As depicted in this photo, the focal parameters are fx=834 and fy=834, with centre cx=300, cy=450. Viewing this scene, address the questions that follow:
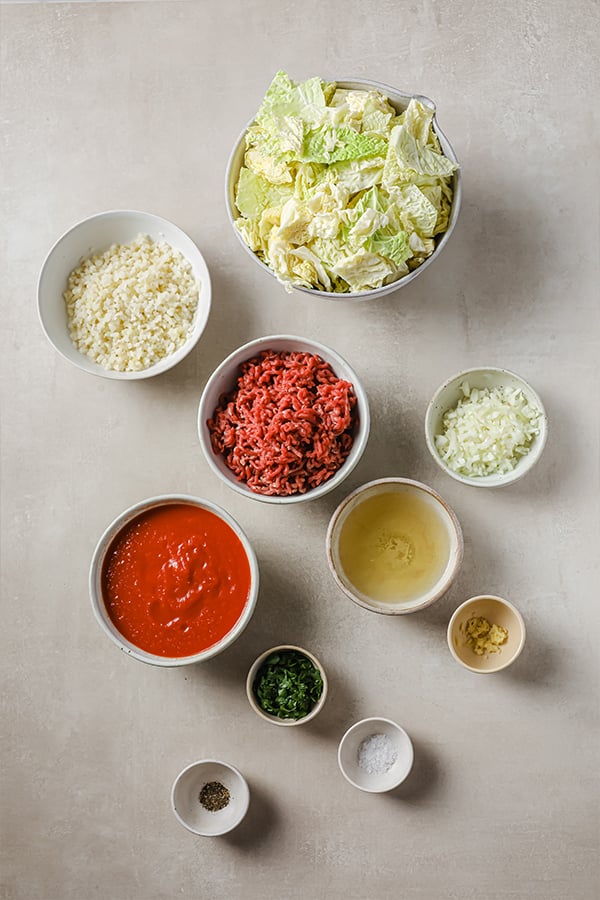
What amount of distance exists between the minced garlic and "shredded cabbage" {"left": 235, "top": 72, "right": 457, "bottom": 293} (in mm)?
1280

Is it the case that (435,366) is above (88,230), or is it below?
below

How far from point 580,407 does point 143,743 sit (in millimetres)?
2106

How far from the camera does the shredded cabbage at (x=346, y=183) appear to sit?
9.02 ft

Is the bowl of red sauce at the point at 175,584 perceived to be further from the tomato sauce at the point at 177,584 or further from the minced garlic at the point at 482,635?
the minced garlic at the point at 482,635

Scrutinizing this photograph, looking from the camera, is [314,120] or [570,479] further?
[570,479]

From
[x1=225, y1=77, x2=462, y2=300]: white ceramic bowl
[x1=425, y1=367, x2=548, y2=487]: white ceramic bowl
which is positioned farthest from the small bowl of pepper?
[x1=225, y1=77, x2=462, y2=300]: white ceramic bowl

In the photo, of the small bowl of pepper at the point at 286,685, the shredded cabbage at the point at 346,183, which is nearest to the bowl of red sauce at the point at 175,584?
the small bowl of pepper at the point at 286,685

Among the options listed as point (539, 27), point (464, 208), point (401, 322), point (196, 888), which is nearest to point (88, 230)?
point (401, 322)

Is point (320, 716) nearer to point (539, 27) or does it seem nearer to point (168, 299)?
point (168, 299)

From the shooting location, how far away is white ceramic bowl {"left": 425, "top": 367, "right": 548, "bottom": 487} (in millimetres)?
2980

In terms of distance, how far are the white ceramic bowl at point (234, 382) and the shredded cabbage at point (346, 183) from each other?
23cm

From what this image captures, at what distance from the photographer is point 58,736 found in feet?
10.5

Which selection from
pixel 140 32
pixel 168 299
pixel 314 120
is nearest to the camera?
pixel 314 120

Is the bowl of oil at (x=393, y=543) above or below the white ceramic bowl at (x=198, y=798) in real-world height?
above
